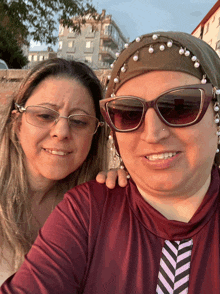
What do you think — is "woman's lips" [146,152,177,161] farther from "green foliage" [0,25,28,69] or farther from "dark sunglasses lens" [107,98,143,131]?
"green foliage" [0,25,28,69]

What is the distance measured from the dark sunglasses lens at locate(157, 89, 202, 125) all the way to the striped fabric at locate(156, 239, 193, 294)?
0.56 m

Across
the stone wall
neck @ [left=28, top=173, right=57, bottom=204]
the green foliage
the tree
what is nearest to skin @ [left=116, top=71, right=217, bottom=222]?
neck @ [left=28, top=173, right=57, bottom=204]

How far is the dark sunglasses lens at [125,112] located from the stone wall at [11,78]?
1.37 meters

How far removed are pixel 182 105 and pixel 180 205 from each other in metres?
0.51

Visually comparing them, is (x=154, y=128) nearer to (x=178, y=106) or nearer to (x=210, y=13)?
(x=178, y=106)

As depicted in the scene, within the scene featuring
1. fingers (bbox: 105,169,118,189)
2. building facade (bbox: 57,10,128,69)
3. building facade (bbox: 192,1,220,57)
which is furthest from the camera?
building facade (bbox: 57,10,128,69)

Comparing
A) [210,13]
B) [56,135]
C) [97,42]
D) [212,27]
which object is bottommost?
[56,135]

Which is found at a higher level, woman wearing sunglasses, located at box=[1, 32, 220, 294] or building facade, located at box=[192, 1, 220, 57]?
building facade, located at box=[192, 1, 220, 57]

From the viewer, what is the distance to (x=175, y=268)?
116cm

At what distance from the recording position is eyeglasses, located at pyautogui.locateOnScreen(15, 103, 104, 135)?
197 centimetres

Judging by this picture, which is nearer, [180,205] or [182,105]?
[182,105]

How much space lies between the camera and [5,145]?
90.2 inches

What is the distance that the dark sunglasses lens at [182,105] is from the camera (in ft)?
3.82

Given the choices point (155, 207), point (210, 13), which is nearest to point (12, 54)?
point (155, 207)
